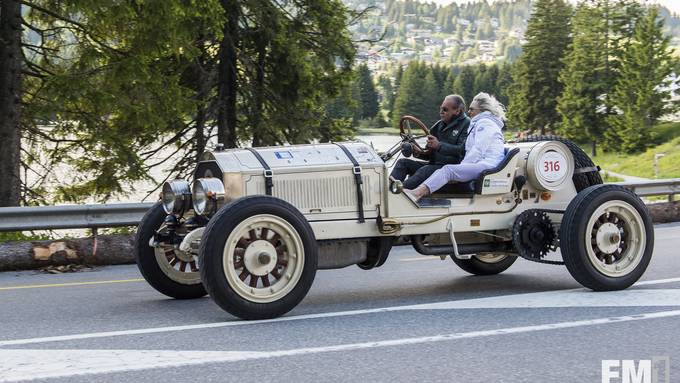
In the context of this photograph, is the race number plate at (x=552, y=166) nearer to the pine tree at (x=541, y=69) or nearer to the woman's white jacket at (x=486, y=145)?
the woman's white jacket at (x=486, y=145)

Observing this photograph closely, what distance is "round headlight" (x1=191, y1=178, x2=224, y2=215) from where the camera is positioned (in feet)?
24.5

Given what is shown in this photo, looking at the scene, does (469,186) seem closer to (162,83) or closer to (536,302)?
(536,302)

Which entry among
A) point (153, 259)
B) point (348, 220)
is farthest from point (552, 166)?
point (153, 259)

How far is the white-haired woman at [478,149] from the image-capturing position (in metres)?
8.27

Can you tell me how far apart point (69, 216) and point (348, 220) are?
538 cm

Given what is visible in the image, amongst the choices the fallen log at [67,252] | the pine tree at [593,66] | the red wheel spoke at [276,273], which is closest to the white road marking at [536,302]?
the red wheel spoke at [276,273]

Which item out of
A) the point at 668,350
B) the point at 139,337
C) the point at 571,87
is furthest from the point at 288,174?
the point at 571,87

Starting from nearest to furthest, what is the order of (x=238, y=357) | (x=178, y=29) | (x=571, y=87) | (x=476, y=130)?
(x=238, y=357)
(x=476, y=130)
(x=178, y=29)
(x=571, y=87)

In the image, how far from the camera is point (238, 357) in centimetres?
577

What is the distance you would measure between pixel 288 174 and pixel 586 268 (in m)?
2.57

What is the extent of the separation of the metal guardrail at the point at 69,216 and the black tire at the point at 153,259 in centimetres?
Answer: 395

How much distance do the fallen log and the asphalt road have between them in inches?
69.3

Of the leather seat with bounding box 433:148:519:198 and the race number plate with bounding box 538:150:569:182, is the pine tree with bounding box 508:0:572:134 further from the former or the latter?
the leather seat with bounding box 433:148:519:198

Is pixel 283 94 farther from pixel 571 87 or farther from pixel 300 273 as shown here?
pixel 571 87
